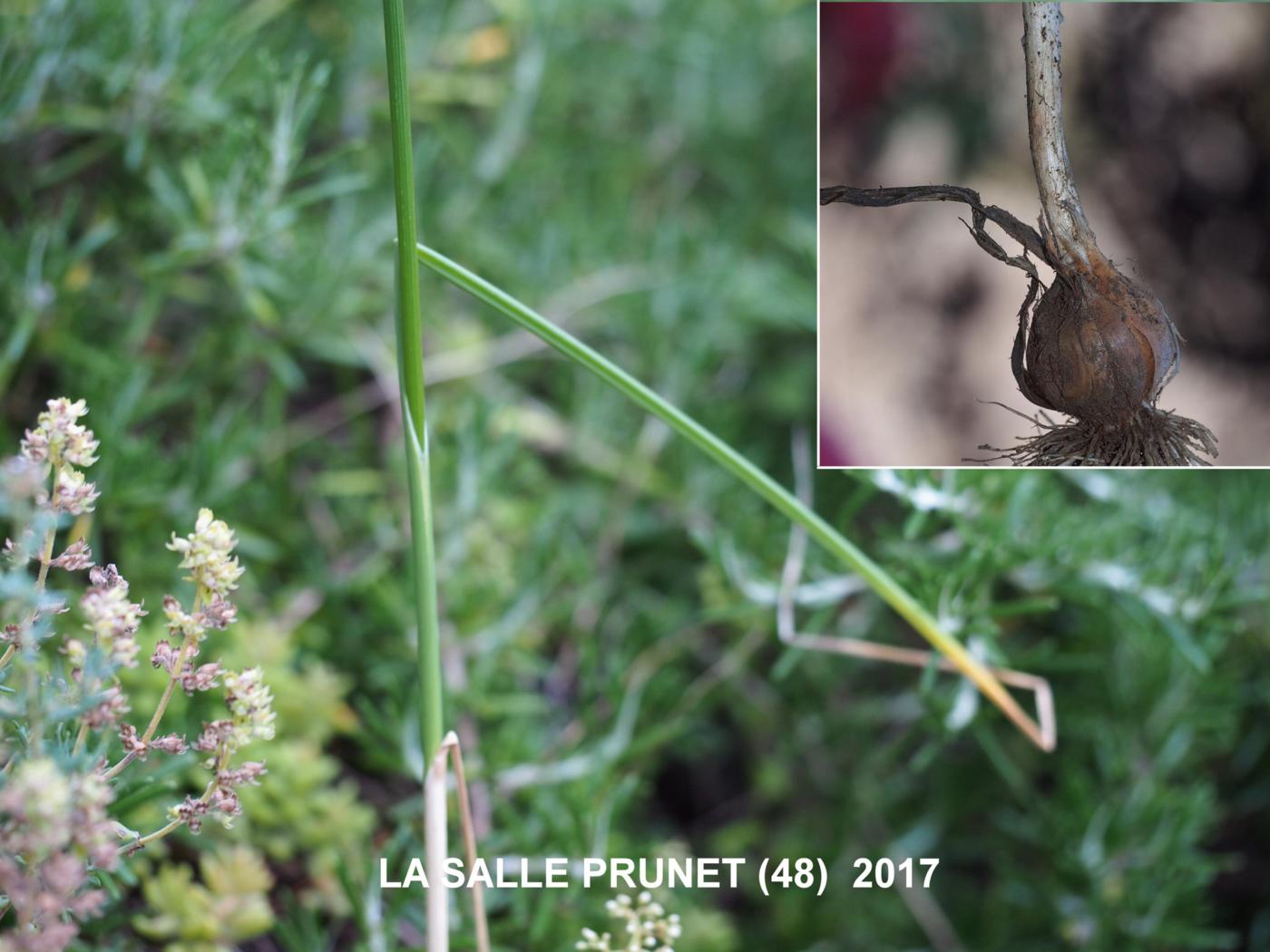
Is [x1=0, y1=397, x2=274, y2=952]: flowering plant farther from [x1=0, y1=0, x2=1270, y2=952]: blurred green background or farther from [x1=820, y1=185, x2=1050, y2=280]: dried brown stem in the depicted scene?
[x1=820, y1=185, x2=1050, y2=280]: dried brown stem

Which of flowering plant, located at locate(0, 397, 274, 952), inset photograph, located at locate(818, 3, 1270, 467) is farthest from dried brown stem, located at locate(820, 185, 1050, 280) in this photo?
flowering plant, located at locate(0, 397, 274, 952)

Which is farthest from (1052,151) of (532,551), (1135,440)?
(532,551)

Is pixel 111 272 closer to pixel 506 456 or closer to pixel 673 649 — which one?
pixel 506 456

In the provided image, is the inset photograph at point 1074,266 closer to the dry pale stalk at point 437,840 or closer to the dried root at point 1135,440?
the dried root at point 1135,440

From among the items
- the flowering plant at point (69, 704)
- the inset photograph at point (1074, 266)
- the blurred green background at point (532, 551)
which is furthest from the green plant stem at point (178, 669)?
the inset photograph at point (1074, 266)

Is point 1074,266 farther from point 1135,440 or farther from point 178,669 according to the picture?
point 178,669

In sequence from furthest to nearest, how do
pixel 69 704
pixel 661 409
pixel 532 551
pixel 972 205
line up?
pixel 532 551 → pixel 972 205 → pixel 661 409 → pixel 69 704
